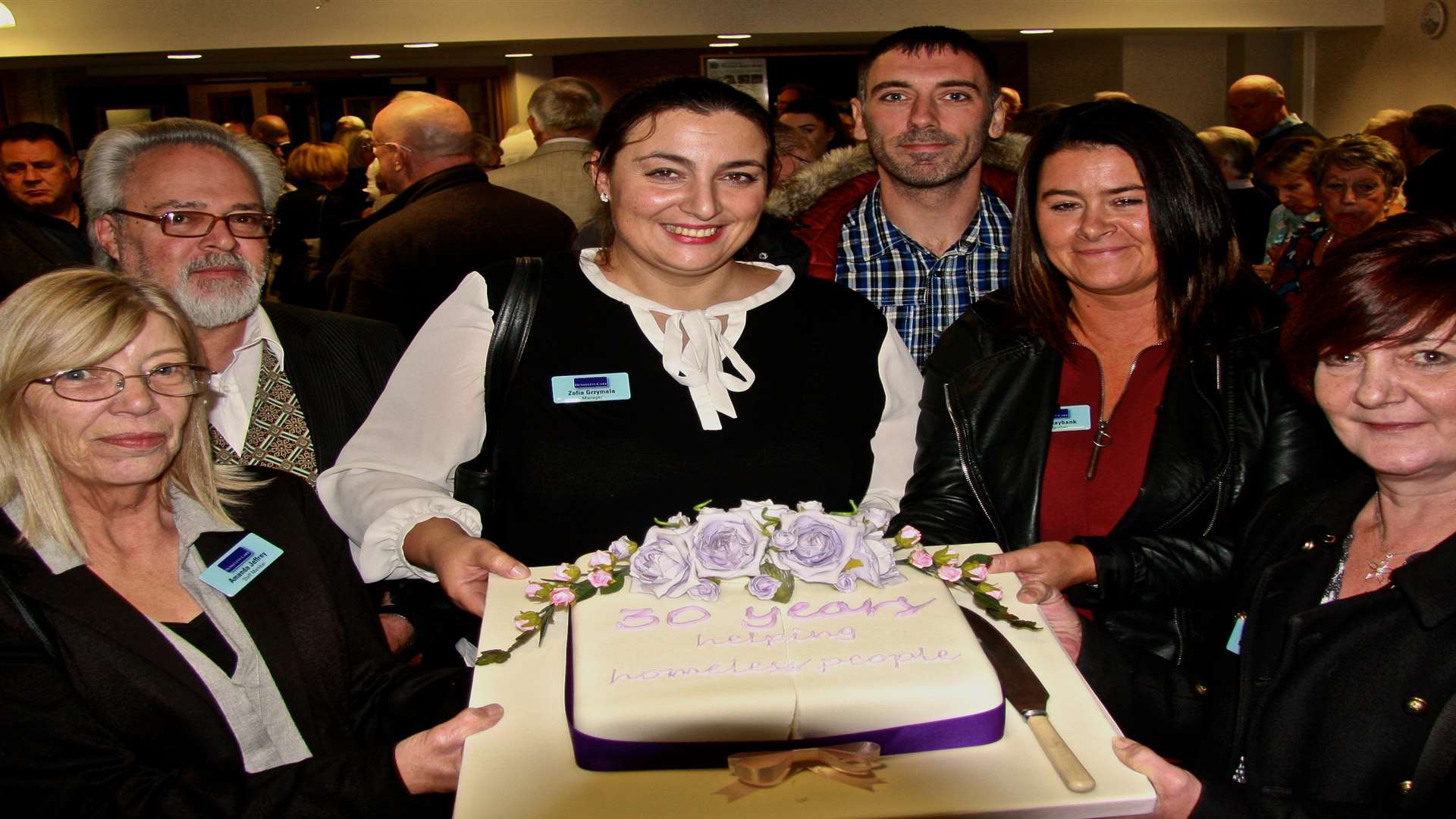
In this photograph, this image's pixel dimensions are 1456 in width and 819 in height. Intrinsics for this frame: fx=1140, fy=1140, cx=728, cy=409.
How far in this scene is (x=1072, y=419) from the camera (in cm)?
241

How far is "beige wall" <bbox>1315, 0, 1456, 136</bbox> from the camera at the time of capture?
10.0m

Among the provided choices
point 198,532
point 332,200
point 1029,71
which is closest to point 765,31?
point 332,200

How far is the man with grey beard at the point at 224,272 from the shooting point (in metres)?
2.52

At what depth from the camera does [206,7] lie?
29.6ft

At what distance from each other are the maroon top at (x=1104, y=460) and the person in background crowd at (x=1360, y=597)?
1.39 feet

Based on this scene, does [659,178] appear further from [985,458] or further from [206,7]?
[206,7]

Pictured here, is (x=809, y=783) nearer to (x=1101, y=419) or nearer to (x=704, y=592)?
(x=704, y=592)

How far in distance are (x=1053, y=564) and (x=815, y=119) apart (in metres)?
4.39

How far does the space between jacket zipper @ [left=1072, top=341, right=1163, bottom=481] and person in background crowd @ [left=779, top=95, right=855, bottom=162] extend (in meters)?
3.62

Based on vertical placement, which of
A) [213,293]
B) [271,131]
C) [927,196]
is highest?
[271,131]

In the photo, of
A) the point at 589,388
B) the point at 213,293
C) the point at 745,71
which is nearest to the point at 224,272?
the point at 213,293

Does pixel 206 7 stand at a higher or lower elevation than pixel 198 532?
higher

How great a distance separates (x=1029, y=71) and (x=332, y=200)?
9.71 meters

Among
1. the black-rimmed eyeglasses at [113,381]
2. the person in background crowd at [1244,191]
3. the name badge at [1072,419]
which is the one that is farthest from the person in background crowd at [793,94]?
the black-rimmed eyeglasses at [113,381]
